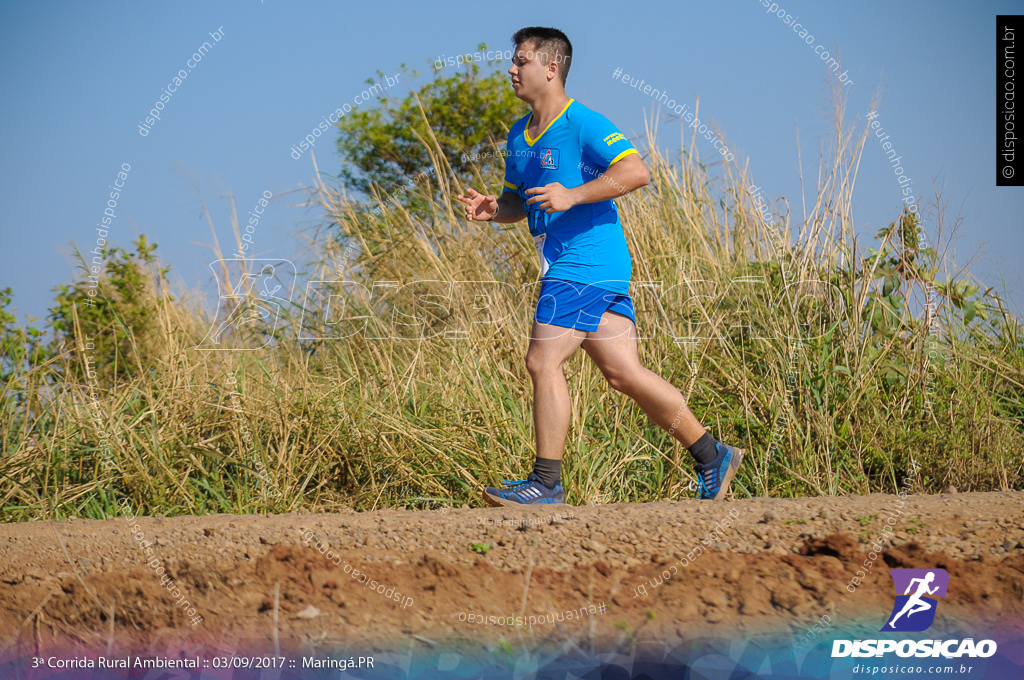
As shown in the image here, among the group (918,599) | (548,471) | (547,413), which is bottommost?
(918,599)

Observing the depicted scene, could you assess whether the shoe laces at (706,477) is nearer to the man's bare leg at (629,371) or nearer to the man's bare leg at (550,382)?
the man's bare leg at (629,371)

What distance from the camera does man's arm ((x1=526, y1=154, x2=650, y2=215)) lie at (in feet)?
9.52

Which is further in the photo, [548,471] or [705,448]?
[705,448]

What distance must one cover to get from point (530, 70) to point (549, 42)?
0.48ft

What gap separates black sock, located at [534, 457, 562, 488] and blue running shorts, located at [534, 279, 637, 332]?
0.50m

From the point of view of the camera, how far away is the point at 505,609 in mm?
2145

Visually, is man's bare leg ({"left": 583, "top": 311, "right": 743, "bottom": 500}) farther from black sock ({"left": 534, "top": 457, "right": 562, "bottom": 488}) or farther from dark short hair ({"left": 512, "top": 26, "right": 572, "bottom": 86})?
dark short hair ({"left": 512, "top": 26, "right": 572, "bottom": 86})

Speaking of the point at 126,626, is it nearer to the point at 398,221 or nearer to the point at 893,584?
the point at 893,584

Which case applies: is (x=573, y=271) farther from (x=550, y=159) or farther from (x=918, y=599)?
(x=918, y=599)

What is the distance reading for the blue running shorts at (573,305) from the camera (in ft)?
10.0

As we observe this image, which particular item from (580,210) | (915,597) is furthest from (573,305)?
(915,597)

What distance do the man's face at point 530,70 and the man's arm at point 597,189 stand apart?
0.43 metres

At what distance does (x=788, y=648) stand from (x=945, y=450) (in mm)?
2165

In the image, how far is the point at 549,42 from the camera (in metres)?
3.23
